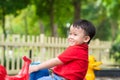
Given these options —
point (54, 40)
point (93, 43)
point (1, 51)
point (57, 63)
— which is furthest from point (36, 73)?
point (93, 43)

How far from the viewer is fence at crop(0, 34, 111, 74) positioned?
1402cm

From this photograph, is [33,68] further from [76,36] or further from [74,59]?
[76,36]

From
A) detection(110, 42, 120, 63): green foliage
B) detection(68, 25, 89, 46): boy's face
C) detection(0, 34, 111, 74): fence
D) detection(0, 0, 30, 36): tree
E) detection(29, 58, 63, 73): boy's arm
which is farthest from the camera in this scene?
detection(110, 42, 120, 63): green foliage

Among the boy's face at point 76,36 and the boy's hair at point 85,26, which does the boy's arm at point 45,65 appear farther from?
the boy's hair at point 85,26

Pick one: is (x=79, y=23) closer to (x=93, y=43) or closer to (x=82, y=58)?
(x=82, y=58)

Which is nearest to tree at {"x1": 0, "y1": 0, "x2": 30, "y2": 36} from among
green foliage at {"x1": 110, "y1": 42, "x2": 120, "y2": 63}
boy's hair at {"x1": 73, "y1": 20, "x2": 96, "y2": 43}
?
green foliage at {"x1": 110, "y1": 42, "x2": 120, "y2": 63}

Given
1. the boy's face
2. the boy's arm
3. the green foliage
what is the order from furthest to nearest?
the green foliage
the boy's face
the boy's arm

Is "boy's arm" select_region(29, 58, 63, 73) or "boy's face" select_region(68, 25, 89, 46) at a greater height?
"boy's face" select_region(68, 25, 89, 46)

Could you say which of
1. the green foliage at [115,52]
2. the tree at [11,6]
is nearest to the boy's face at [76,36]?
the tree at [11,6]

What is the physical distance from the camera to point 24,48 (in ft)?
48.3

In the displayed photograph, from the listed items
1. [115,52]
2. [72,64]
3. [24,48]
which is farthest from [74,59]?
[115,52]

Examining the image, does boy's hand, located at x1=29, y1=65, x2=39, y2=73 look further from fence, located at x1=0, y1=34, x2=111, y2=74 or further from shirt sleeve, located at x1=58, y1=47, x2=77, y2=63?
fence, located at x1=0, y1=34, x2=111, y2=74

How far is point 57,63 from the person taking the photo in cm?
382

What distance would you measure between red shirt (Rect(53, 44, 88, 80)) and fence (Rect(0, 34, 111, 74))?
32.9ft
